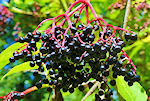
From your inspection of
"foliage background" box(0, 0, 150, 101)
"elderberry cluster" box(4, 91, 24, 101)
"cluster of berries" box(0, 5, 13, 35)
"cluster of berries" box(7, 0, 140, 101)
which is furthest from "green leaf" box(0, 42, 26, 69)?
"cluster of berries" box(0, 5, 13, 35)

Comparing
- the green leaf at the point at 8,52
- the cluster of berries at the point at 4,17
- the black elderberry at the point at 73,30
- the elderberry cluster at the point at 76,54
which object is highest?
the cluster of berries at the point at 4,17

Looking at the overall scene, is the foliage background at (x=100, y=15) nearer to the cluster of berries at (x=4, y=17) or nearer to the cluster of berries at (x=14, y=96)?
the cluster of berries at (x=4, y=17)

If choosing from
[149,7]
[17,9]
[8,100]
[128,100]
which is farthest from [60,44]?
[17,9]

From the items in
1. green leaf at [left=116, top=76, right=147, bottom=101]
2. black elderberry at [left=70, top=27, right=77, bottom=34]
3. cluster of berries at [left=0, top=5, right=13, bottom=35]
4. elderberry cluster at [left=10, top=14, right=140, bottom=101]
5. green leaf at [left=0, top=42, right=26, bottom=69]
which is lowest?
green leaf at [left=116, top=76, right=147, bottom=101]

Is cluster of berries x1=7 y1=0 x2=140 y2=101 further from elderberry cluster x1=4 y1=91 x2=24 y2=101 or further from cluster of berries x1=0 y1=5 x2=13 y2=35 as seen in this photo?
cluster of berries x1=0 y1=5 x2=13 y2=35

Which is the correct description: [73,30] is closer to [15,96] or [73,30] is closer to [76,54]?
[76,54]

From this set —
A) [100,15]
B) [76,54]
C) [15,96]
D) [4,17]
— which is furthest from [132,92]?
[4,17]

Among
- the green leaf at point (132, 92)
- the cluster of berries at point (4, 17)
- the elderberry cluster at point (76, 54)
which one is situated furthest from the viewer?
the cluster of berries at point (4, 17)

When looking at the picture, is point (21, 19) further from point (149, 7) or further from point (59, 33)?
point (59, 33)

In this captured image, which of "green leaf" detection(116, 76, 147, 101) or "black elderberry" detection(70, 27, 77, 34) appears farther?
"green leaf" detection(116, 76, 147, 101)

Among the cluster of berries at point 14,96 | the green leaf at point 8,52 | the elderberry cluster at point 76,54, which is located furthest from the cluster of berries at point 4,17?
the elderberry cluster at point 76,54

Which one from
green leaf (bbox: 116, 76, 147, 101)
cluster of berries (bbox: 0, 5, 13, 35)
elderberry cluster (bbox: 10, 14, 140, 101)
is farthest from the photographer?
cluster of berries (bbox: 0, 5, 13, 35)
